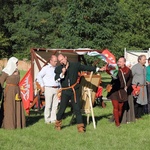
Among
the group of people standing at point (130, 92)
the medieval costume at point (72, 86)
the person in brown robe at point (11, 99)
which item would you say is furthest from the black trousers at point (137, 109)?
the person in brown robe at point (11, 99)

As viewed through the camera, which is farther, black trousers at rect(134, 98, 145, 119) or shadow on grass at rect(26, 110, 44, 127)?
black trousers at rect(134, 98, 145, 119)

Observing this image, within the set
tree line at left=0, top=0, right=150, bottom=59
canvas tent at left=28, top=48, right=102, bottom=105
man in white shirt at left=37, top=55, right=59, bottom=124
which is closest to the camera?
man in white shirt at left=37, top=55, right=59, bottom=124

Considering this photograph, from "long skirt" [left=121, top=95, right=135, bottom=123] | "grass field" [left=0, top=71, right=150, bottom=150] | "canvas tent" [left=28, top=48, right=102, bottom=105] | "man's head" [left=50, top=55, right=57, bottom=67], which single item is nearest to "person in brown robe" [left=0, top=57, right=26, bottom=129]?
"grass field" [left=0, top=71, right=150, bottom=150]

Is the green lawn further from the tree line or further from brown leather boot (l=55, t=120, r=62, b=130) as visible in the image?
the tree line

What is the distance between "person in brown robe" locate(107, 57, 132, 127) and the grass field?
1.35 ft

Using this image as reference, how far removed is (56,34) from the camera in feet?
118

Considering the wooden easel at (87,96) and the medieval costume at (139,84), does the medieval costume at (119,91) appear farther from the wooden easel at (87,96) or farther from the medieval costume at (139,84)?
the medieval costume at (139,84)

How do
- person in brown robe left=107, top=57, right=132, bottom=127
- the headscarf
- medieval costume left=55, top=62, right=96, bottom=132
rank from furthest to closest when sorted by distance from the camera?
person in brown robe left=107, top=57, right=132, bottom=127 < the headscarf < medieval costume left=55, top=62, right=96, bottom=132

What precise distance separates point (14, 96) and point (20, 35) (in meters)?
30.7

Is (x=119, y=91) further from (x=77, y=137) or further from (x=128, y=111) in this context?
(x=77, y=137)

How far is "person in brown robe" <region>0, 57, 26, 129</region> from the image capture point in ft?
30.3

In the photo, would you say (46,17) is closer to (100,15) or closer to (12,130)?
(100,15)

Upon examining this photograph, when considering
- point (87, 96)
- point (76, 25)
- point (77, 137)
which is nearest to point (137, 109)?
point (87, 96)

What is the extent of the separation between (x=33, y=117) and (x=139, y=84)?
310cm
